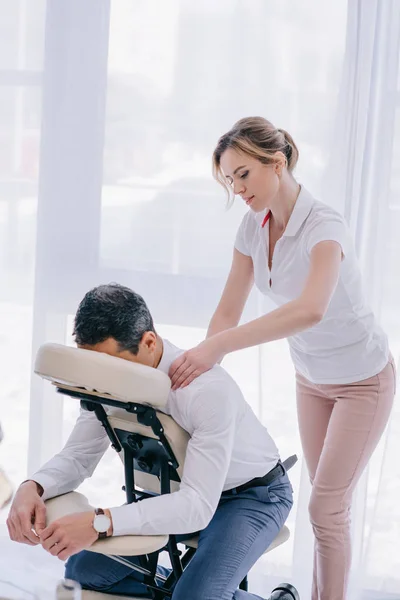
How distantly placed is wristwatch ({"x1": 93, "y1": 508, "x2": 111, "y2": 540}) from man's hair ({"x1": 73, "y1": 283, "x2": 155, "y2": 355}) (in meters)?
0.32

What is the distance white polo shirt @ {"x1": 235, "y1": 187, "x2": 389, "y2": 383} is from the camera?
1.87 m

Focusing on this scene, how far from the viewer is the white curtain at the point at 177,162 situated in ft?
7.67

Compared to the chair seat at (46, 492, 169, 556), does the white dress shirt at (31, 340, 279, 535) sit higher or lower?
higher

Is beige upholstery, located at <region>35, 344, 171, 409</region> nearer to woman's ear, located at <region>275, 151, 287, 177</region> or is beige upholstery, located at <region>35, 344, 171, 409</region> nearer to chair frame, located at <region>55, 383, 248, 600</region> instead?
chair frame, located at <region>55, 383, 248, 600</region>

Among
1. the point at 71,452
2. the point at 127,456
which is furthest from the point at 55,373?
the point at 71,452

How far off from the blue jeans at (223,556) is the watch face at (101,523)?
0.22 m

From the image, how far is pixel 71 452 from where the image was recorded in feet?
5.86

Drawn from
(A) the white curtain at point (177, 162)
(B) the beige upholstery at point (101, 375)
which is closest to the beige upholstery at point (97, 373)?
(B) the beige upholstery at point (101, 375)

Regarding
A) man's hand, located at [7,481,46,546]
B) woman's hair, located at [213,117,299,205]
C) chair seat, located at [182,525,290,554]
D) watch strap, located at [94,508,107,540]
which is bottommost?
chair seat, located at [182,525,290,554]

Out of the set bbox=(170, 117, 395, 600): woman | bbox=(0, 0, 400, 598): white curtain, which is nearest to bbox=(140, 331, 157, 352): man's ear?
bbox=(170, 117, 395, 600): woman

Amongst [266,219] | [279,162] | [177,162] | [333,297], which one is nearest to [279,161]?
[279,162]

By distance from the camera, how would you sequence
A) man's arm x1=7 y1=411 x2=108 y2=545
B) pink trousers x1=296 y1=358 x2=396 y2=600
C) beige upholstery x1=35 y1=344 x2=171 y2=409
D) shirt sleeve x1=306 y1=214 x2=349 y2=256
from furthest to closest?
pink trousers x1=296 y1=358 x2=396 y2=600 < shirt sleeve x1=306 y1=214 x2=349 y2=256 < man's arm x1=7 y1=411 x2=108 y2=545 < beige upholstery x1=35 y1=344 x2=171 y2=409

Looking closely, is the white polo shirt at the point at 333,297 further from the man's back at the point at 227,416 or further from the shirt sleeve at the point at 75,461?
the shirt sleeve at the point at 75,461

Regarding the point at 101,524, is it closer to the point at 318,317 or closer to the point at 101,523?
the point at 101,523
